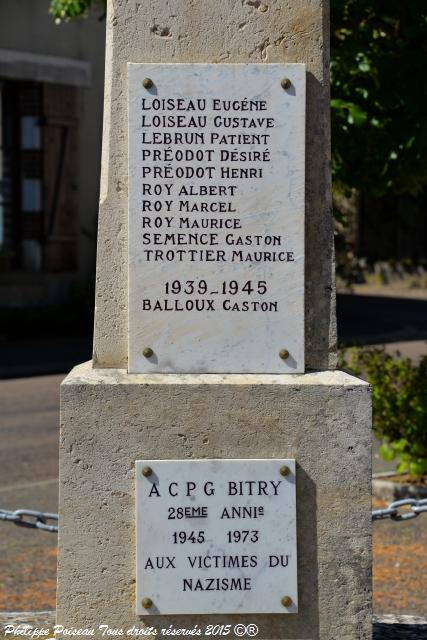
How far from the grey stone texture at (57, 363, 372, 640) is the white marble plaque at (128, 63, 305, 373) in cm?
15

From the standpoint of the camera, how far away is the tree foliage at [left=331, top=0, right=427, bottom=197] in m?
7.01

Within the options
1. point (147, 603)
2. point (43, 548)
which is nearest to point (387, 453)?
point (43, 548)

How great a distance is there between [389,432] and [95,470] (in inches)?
174

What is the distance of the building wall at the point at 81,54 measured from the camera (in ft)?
61.8

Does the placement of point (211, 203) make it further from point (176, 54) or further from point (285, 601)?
point (285, 601)

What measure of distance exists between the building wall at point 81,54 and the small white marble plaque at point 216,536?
15.9 meters

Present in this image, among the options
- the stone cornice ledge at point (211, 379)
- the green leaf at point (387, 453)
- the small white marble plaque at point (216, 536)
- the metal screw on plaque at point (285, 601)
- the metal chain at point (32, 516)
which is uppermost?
the stone cornice ledge at point (211, 379)

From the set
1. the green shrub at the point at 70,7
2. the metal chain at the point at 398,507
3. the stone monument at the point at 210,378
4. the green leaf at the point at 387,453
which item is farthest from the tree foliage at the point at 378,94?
the stone monument at the point at 210,378

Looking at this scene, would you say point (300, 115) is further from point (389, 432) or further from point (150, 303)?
point (389, 432)

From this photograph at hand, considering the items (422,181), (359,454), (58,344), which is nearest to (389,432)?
(422,181)

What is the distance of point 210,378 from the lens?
3918 mm

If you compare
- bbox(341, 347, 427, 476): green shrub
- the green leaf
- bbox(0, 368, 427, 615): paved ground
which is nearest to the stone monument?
bbox(0, 368, 427, 615): paved ground

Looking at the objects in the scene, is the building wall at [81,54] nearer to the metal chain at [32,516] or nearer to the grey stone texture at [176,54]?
the metal chain at [32,516]

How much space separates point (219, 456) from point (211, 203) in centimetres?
83
